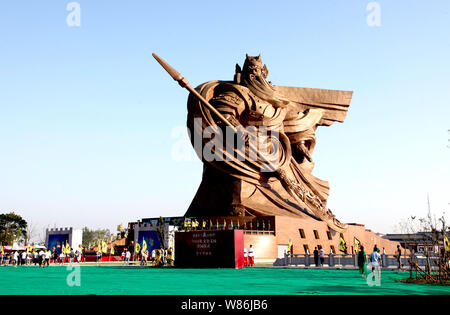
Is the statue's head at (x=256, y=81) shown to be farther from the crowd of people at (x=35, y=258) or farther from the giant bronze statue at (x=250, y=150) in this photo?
the crowd of people at (x=35, y=258)

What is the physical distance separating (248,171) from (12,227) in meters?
49.3

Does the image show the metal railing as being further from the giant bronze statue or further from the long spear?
the long spear

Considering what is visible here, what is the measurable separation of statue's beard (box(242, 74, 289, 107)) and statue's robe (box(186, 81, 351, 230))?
1.59ft

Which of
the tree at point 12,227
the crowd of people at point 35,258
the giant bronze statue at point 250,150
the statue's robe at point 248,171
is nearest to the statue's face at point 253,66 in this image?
the giant bronze statue at point 250,150

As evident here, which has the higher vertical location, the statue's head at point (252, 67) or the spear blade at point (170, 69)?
the statue's head at point (252, 67)

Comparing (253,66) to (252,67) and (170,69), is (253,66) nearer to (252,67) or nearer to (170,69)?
(252,67)

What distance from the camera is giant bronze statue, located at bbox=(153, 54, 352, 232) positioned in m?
41.7

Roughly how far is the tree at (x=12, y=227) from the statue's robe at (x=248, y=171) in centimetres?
4106

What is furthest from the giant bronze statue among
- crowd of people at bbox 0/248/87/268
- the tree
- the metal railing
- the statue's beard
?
the tree

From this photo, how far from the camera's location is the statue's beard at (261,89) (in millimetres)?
44875

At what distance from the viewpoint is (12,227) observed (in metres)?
74.8

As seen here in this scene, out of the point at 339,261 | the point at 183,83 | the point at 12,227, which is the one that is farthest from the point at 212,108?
the point at 12,227
